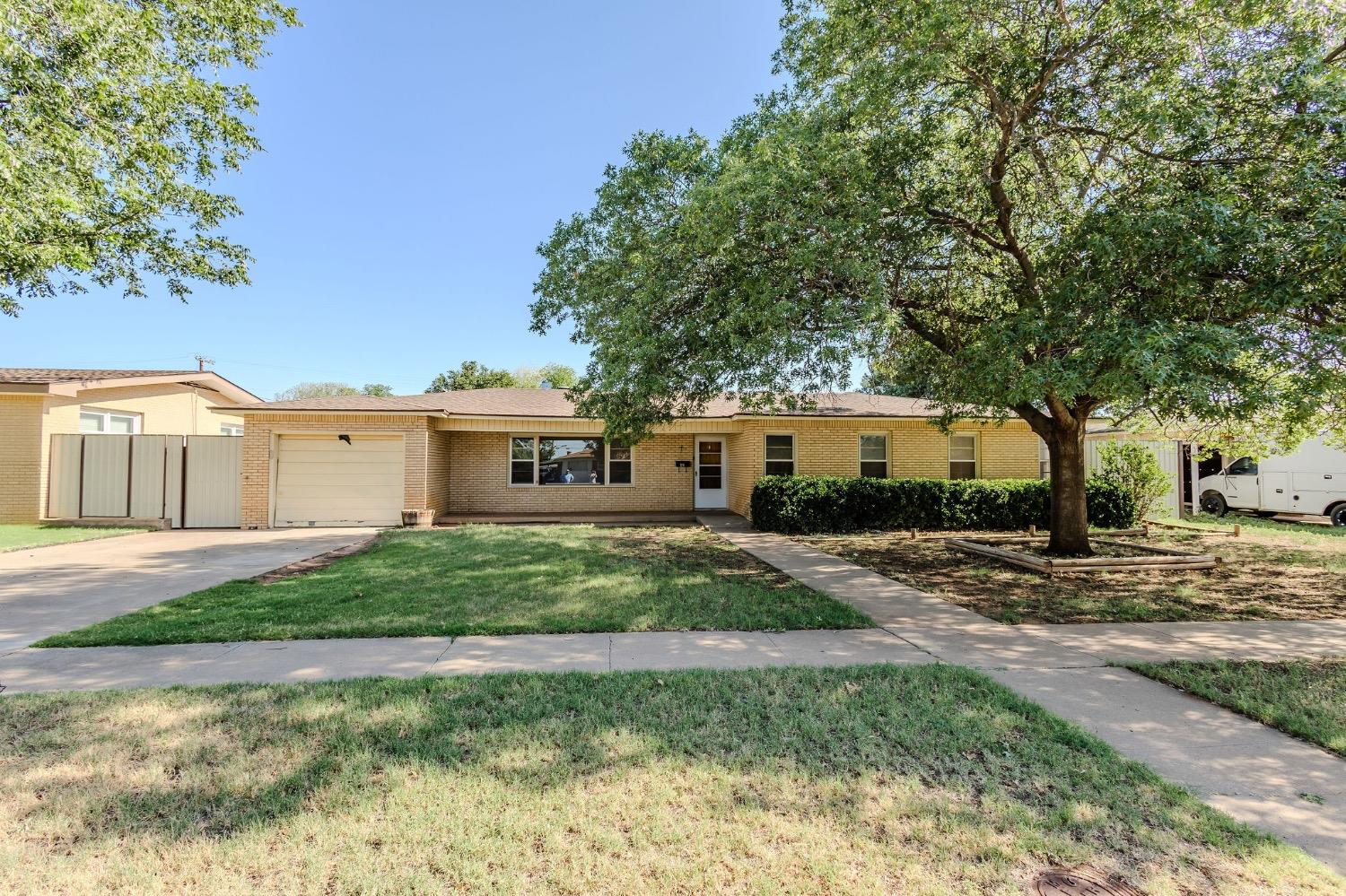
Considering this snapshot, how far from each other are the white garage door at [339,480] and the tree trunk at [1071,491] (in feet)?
44.3

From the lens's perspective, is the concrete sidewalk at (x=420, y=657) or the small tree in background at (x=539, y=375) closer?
the concrete sidewalk at (x=420, y=657)

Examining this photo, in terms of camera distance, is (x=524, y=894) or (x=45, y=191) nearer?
(x=524, y=894)

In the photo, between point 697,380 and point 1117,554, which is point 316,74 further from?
point 1117,554

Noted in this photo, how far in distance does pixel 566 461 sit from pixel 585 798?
14395 millimetres

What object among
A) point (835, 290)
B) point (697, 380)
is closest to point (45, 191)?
point (697, 380)

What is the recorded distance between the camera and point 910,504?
13.9 metres

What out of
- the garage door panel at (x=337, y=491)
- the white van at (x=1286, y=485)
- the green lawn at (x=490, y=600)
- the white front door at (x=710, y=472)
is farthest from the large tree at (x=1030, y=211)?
the white van at (x=1286, y=485)

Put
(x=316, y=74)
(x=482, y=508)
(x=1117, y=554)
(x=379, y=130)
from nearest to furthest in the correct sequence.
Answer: (x=1117, y=554), (x=316, y=74), (x=379, y=130), (x=482, y=508)

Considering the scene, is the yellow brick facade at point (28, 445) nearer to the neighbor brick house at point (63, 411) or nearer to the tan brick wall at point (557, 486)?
the neighbor brick house at point (63, 411)

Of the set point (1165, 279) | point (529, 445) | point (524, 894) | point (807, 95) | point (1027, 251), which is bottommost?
point (524, 894)

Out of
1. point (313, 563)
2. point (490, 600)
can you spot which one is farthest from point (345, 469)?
point (490, 600)

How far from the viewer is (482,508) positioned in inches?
649

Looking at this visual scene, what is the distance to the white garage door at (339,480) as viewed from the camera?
14109 mm

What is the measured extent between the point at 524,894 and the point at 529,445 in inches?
591
